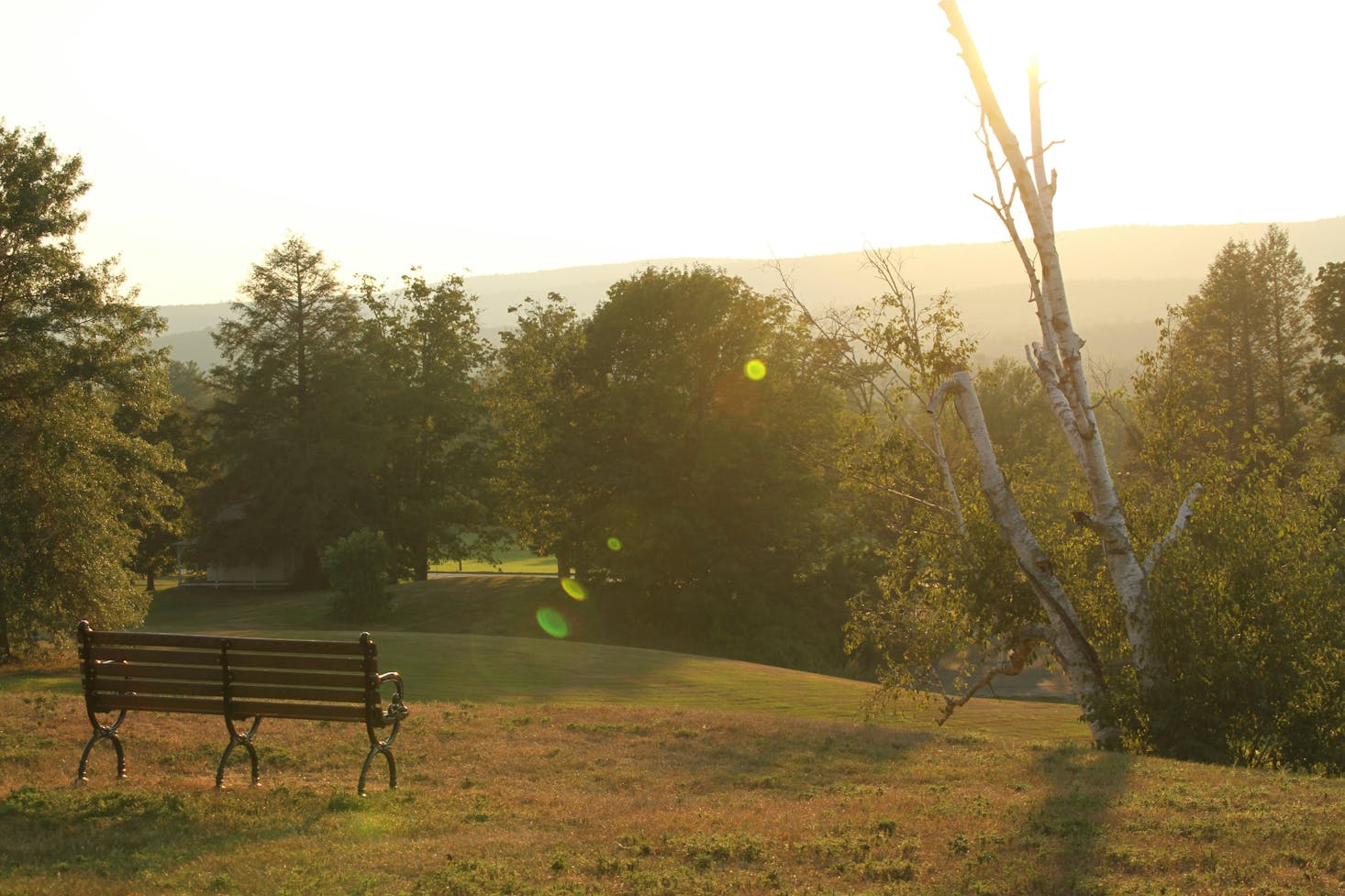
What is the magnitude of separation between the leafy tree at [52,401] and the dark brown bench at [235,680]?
18.6 m

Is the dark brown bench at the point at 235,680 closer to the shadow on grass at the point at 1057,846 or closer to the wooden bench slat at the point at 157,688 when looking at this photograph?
the wooden bench slat at the point at 157,688

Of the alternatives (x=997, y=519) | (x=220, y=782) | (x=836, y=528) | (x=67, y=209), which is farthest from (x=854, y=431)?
(x=836, y=528)

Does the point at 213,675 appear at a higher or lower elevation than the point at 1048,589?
higher

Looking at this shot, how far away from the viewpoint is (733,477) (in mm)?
45094

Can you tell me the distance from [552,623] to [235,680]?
36.2m

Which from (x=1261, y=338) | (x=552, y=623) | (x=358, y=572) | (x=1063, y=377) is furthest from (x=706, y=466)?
(x=1063, y=377)

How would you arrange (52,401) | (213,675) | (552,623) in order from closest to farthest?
(213,675) → (52,401) → (552,623)

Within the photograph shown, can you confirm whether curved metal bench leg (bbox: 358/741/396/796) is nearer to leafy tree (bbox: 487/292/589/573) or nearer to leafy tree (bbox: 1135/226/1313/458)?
leafy tree (bbox: 487/292/589/573)

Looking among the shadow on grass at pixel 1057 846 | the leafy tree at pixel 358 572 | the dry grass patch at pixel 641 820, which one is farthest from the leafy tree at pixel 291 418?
the shadow on grass at pixel 1057 846

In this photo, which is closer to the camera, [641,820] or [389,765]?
[641,820]

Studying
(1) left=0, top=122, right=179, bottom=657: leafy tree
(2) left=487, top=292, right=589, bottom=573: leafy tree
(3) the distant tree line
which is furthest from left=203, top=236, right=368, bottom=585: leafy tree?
(1) left=0, top=122, right=179, bottom=657: leafy tree

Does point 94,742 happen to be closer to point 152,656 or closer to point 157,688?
point 157,688

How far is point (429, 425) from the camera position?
59.1 meters

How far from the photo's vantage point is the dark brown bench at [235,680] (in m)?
9.91
